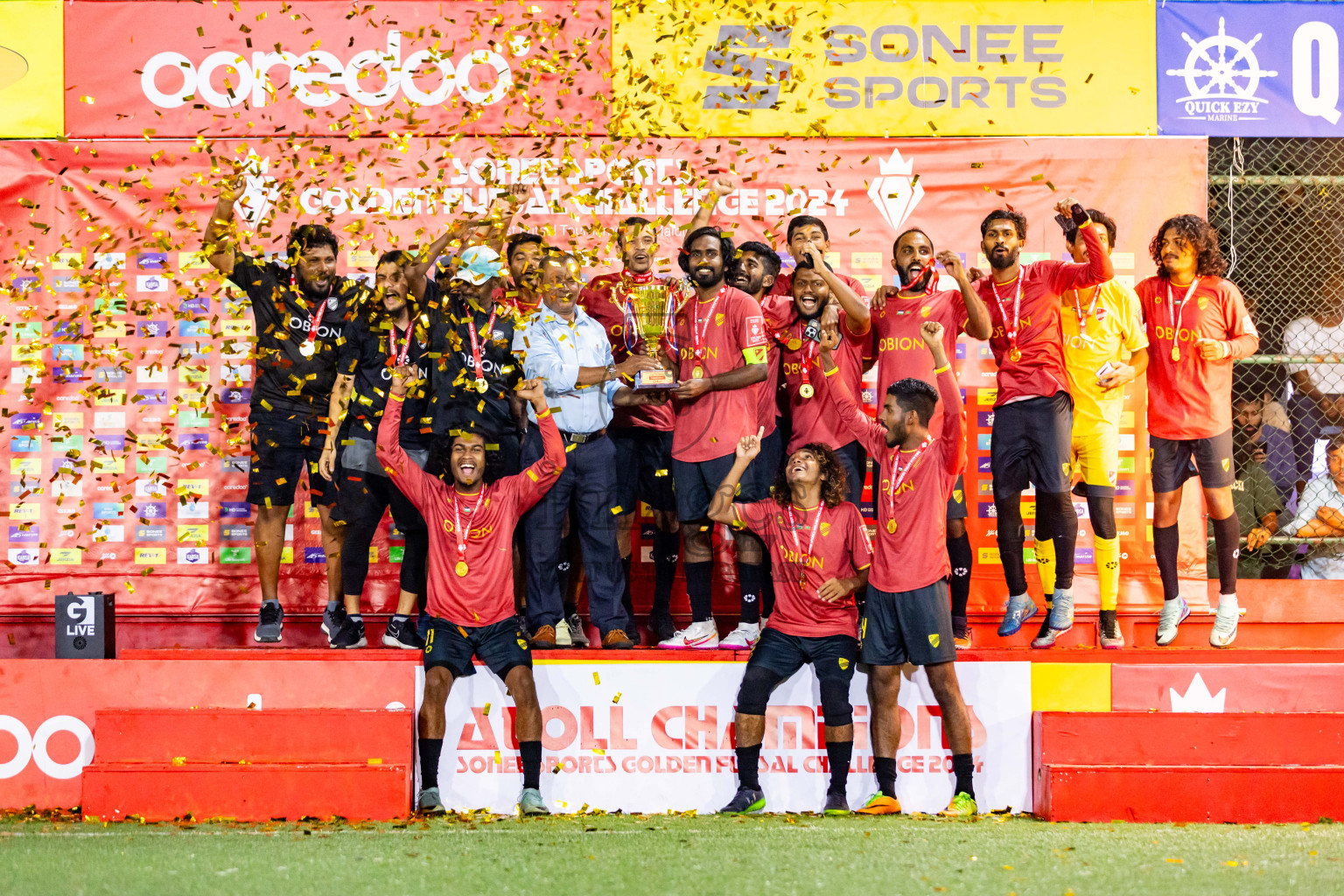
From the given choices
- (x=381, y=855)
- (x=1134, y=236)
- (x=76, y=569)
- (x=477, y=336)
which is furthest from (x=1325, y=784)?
(x=76, y=569)

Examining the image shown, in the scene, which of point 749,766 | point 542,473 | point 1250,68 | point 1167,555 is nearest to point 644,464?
point 542,473

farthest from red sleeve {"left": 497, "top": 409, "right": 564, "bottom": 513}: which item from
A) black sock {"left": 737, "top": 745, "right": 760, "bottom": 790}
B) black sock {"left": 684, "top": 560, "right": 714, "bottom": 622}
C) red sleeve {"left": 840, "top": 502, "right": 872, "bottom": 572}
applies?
black sock {"left": 737, "top": 745, "right": 760, "bottom": 790}

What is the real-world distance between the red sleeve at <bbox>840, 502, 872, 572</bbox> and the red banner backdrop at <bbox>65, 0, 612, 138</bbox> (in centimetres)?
296

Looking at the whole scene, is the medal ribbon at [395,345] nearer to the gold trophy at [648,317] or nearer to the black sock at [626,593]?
the gold trophy at [648,317]

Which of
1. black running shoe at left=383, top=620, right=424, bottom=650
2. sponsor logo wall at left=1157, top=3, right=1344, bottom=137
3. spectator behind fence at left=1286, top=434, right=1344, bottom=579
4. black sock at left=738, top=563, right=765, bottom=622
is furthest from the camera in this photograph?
sponsor logo wall at left=1157, top=3, right=1344, bottom=137

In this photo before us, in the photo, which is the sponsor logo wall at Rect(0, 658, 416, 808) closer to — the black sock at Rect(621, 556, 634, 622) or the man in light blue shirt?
the man in light blue shirt

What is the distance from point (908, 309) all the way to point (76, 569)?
4.93 m

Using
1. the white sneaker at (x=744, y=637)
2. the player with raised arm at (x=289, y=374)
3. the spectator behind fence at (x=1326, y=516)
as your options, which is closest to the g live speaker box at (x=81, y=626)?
the player with raised arm at (x=289, y=374)

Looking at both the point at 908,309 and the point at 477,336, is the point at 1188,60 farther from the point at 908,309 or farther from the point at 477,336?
the point at 477,336

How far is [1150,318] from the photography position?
20.5 ft

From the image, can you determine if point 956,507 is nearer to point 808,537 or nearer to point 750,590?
point 808,537

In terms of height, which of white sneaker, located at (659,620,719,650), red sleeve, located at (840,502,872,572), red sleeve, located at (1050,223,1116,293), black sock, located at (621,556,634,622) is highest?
red sleeve, located at (1050,223,1116,293)

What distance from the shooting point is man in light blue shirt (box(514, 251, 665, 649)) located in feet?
18.8

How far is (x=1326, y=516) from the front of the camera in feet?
22.3
